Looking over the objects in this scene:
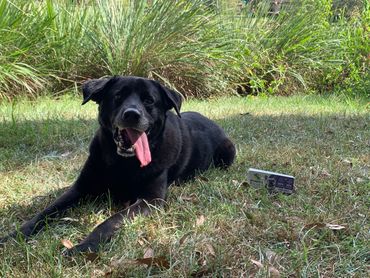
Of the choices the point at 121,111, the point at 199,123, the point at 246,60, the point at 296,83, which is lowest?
the point at 296,83

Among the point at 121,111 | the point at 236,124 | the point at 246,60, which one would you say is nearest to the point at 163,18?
the point at 246,60

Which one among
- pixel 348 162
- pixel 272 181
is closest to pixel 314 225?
pixel 272 181

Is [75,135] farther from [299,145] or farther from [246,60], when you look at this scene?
[246,60]

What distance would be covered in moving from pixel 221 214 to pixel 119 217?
0.54m

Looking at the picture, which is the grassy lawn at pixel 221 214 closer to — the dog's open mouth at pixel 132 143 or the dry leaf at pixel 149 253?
the dry leaf at pixel 149 253

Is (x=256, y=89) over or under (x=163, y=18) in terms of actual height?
under

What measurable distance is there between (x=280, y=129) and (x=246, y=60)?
363cm

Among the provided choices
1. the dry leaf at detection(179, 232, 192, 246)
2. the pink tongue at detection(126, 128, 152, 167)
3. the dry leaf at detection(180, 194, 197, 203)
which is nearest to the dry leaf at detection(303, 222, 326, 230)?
the dry leaf at detection(179, 232, 192, 246)

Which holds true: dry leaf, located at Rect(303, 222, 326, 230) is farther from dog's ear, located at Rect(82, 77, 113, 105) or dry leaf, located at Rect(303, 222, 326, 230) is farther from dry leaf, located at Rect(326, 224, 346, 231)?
dog's ear, located at Rect(82, 77, 113, 105)

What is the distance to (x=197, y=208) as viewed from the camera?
2748mm

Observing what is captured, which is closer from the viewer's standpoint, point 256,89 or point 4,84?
point 4,84

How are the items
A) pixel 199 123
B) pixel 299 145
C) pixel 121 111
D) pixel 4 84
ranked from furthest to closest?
pixel 4 84 → pixel 299 145 → pixel 199 123 → pixel 121 111

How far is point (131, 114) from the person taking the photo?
105 inches

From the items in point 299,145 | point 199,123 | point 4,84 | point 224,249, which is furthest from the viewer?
point 4,84
